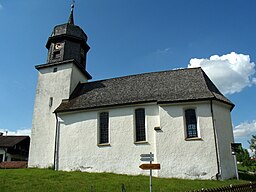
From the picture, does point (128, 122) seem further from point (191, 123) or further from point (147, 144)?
point (191, 123)

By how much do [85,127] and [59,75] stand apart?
22.7ft

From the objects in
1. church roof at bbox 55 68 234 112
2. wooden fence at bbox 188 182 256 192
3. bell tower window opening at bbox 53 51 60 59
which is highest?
bell tower window opening at bbox 53 51 60 59

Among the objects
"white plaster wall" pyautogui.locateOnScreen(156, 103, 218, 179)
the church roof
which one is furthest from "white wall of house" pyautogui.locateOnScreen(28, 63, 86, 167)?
"white plaster wall" pyautogui.locateOnScreen(156, 103, 218, 179)

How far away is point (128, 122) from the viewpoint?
1811cm

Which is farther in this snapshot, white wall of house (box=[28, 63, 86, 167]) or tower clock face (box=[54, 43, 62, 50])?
tower clock face (box=[54, 43, 62, 50])

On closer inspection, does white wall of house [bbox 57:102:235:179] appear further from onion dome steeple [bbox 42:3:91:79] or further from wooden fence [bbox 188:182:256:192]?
onion dome steeple [bbox 42:3:91:79]

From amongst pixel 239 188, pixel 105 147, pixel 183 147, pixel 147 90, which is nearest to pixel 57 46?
pixel 147 90

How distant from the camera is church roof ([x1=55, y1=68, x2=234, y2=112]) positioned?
1739cm

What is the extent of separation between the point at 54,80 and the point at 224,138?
16.3 m

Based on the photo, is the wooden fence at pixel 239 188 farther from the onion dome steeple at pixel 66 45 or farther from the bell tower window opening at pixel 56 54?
the bell tower window opening at pixel 56 54

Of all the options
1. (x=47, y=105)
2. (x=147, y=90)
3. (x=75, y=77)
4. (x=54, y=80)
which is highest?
(x=75, y=77)

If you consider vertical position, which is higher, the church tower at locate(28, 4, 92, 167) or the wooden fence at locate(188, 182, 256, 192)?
the church tower at locate(28, 4, 92, 167)

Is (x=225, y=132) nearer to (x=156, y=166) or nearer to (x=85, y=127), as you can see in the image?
(x=156, y=166)

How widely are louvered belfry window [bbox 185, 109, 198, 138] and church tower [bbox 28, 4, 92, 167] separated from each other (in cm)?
1131
